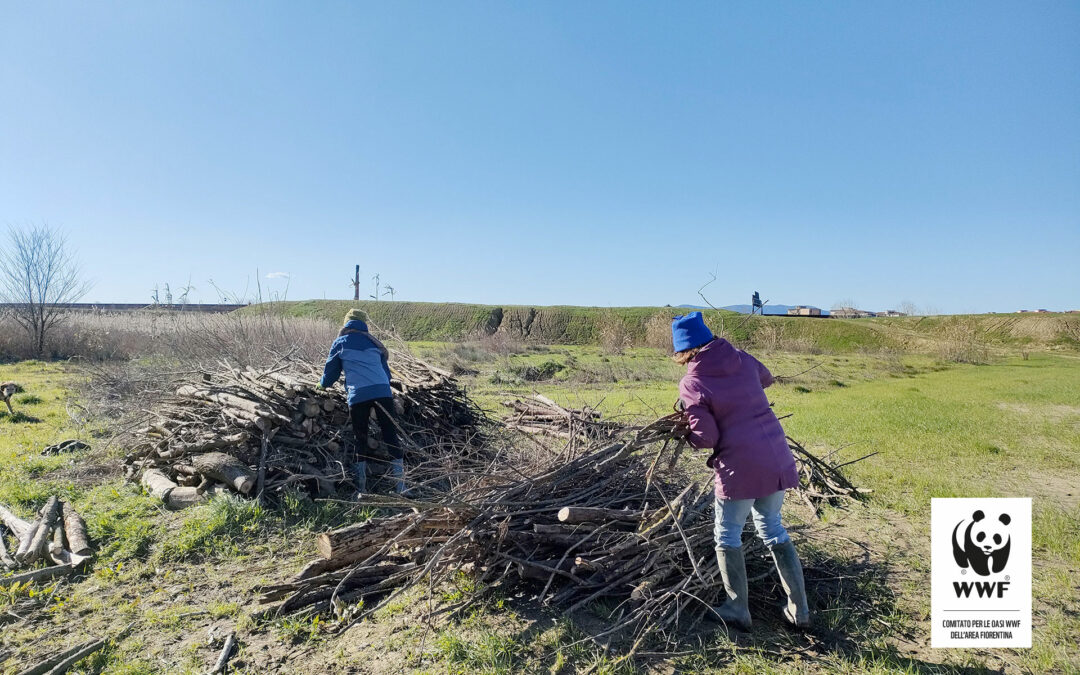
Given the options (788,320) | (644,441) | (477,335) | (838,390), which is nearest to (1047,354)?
(788,320)

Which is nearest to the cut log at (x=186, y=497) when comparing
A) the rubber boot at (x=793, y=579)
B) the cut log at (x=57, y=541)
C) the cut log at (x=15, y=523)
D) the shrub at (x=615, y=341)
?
the cut log at (x=57, y=541)

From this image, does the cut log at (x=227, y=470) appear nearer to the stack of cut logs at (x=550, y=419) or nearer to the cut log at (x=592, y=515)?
the stack of cut logs at (x=550, y=419)

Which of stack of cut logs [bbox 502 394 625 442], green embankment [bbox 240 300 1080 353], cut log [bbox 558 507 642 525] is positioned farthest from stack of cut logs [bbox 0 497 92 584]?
green embankment [bbox 240 300 1080 353]

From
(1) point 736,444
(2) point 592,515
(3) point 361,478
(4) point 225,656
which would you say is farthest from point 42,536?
(1) point 736,444

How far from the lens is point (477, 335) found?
35.4 metres

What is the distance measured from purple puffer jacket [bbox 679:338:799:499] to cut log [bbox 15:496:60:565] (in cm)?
563

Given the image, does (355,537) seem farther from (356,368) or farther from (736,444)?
(736,444)

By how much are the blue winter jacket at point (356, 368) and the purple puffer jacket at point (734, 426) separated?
12.7 feet

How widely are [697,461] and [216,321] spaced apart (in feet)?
39.7

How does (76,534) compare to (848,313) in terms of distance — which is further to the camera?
(848,313)

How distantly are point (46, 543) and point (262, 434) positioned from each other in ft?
6.41

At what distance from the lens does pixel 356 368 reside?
5.84 m

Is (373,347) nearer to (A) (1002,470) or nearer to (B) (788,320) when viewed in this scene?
(A) (1002,470)

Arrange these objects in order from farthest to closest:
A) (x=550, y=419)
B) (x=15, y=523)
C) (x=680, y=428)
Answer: (x=550, y=419) < (x=15, y=523) < (x=680, y=428)
